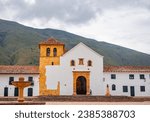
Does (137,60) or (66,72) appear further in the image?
(137,60)

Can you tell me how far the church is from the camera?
39.9m

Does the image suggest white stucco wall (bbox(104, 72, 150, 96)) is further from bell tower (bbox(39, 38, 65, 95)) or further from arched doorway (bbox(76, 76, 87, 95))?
bell tower (bbox(39, 38, 65, 95))

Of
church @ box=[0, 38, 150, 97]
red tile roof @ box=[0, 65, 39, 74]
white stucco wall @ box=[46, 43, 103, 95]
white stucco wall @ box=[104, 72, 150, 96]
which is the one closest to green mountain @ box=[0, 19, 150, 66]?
red tile roof @ box=[0, 65, 39, 74]

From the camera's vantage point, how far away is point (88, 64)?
40.5 meters

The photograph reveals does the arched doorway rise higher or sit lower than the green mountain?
lower

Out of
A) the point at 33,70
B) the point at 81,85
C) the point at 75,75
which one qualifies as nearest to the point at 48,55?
the point at 33,70

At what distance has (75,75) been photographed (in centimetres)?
4009

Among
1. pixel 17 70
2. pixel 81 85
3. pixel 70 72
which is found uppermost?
pixel 17 70

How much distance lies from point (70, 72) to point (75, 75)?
848 mm

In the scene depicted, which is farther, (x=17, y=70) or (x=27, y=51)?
(x=27, y=51)

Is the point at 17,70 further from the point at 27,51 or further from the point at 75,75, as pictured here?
the point at 27,51

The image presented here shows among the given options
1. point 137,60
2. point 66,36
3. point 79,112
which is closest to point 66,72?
point 79,112

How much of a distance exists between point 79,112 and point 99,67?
30.6 meters

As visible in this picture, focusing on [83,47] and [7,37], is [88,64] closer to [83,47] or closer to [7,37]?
[83,47]
